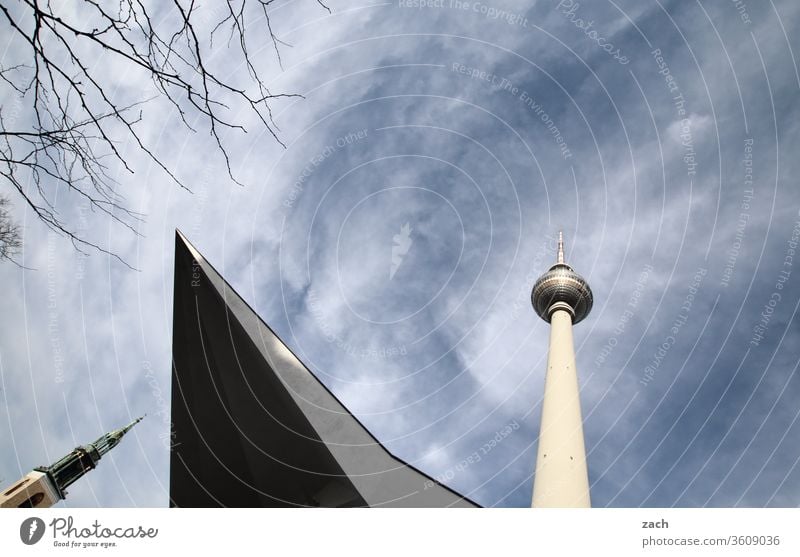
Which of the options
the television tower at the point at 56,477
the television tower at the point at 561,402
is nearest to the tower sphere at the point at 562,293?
the television tower at the point at 561,402

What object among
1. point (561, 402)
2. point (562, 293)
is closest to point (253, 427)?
point (561, 402)

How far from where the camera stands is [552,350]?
38.2 m

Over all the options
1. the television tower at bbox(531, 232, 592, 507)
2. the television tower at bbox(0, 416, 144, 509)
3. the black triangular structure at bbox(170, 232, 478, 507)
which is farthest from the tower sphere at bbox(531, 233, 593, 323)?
the television tower at bbox(0, 416, 144, 509)

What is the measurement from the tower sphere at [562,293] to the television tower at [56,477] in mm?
40281

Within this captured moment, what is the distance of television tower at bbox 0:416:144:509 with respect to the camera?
141ft

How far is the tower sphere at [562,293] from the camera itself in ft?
144
